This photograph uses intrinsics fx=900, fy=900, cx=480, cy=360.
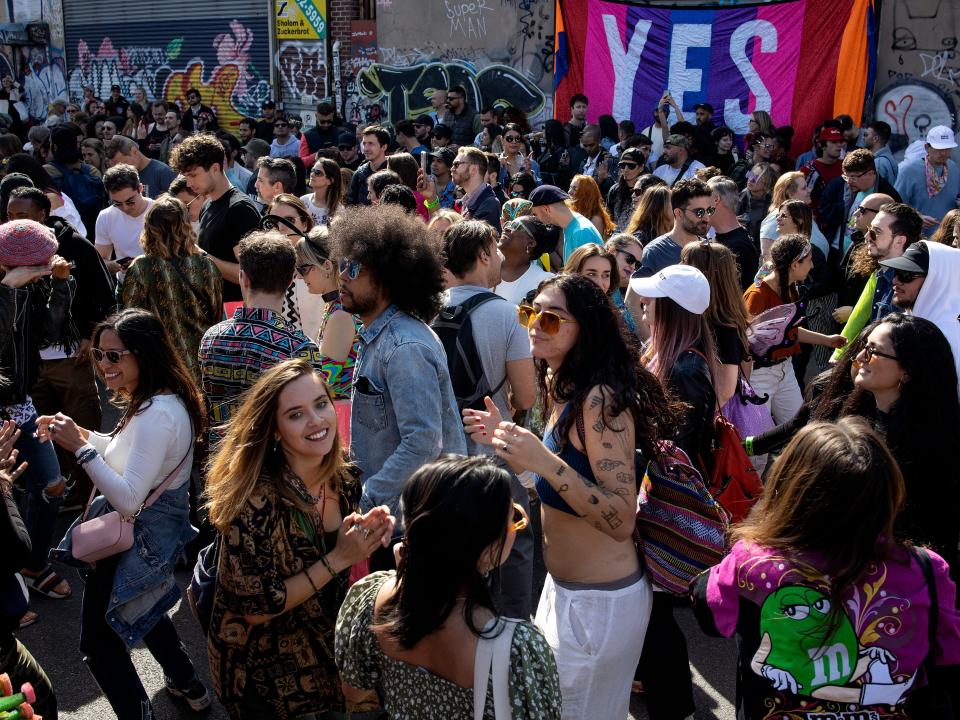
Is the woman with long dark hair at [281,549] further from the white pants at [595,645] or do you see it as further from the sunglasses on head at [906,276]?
the sunglasses on head at [906,276]

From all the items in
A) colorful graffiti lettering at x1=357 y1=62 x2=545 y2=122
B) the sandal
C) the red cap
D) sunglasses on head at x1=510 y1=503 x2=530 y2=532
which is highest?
colorful graffiti lettering at x1=357 y1=62 x2=545 y2=122

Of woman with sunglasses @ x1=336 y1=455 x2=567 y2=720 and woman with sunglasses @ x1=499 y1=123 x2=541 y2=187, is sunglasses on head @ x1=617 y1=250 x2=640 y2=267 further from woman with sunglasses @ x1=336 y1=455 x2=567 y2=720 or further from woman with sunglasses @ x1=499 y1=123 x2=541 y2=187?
woman with sunglasses @ x1=499 y1=123 x2=541 y2=187

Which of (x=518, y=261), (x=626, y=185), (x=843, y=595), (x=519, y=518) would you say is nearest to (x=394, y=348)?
(x=519, y=518)

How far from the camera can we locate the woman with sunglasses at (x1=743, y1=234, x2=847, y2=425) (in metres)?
4.91

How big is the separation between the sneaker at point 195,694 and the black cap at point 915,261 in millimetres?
3500

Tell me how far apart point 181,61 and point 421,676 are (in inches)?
806

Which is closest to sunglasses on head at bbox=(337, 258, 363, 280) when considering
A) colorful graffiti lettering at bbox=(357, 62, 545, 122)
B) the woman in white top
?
the woman in white top

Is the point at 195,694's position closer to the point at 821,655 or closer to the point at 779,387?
the point at 821,655

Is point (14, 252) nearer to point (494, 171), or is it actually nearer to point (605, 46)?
point (494, 171)

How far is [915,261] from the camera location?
411 centimetres

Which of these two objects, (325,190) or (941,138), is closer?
(325,190)

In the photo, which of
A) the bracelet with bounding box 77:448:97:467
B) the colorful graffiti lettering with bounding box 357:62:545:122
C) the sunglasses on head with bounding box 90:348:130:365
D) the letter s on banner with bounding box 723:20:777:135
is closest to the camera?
the bracelet with bounding box 77:448:97:467

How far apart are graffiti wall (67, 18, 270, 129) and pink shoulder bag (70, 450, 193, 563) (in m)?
16.7

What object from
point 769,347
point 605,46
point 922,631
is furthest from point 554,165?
point 922,631
